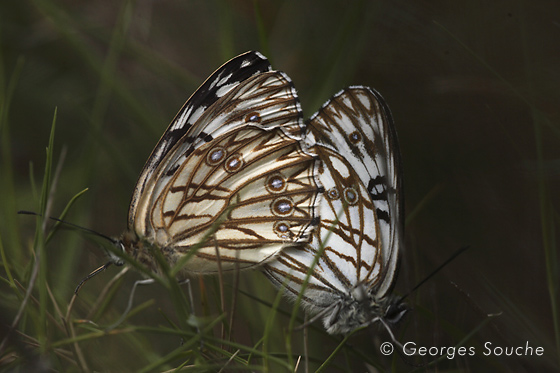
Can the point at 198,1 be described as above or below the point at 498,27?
above

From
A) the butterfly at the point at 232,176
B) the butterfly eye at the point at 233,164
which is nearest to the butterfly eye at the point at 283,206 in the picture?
the butterfly at the point at 232,176

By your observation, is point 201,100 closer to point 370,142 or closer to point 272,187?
point 272,187

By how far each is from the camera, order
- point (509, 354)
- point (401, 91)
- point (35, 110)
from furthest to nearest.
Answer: point (35, 110), point (401, 91), point (509, 354)

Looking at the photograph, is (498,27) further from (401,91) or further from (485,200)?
(485,200)

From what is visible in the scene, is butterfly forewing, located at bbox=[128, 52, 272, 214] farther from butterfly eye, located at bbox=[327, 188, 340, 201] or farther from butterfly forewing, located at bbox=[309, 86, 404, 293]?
butterfly eye, located at bbox=[327, 188, 340, 201]

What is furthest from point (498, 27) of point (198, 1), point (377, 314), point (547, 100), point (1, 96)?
point (1, 96)

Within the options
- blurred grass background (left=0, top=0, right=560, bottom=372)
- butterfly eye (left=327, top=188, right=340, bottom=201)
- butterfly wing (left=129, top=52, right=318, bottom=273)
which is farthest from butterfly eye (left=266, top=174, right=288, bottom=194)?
blurred grass background (left=0, top=0, right=560, bottom=372)

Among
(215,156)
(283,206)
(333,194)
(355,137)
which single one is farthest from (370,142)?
(215,156)
